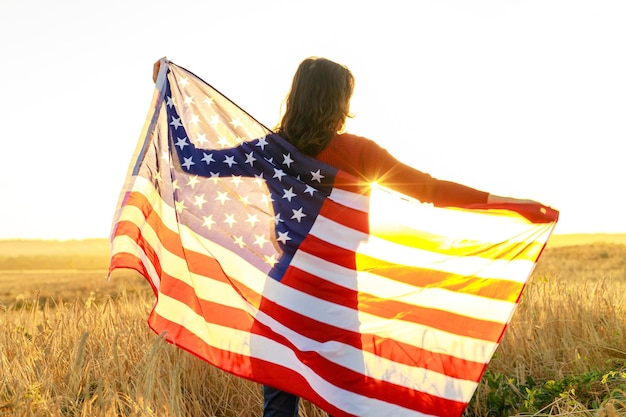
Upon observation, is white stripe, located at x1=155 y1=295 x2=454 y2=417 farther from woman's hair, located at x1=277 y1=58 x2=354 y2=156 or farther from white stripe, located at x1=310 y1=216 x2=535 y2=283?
woman's hair, located at x1=277 y1=58 x2=354 y2=156

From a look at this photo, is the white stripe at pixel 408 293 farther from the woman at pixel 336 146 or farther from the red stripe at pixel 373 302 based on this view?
the woman at pixel 336 146

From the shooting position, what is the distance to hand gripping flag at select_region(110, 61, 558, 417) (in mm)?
3887

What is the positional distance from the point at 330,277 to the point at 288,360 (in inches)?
22.2

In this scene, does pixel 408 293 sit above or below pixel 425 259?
below

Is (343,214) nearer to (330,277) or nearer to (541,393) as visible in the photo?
(330,277)

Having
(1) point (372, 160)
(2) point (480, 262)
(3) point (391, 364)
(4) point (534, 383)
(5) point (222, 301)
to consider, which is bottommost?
(4) point (534, 383)

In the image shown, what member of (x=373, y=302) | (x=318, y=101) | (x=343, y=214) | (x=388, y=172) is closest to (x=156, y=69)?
(x=318, y=101)

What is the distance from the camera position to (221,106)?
4.52 metres

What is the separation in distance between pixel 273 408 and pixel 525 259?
1.89 m

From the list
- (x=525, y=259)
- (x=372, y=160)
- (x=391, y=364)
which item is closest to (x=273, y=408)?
(x=391, y=364)

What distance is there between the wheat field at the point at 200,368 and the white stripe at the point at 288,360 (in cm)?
41

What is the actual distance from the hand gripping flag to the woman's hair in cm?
18

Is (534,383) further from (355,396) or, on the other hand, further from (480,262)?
(355,396)

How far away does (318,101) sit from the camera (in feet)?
12.4
